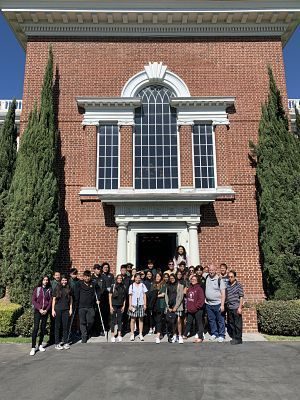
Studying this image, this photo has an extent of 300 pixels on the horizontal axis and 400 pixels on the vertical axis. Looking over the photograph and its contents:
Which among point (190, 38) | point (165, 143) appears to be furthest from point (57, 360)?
point (190, 38)

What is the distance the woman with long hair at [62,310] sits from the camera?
8156 mm

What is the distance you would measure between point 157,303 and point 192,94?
26.0ft

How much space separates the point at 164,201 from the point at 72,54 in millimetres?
6660

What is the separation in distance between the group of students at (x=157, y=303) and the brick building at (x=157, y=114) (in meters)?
2.83

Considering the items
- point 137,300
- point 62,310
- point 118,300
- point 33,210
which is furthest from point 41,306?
point 33,210

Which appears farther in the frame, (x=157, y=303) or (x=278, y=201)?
(x=278, y=201)

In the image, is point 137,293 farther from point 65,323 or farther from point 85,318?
point 65,323

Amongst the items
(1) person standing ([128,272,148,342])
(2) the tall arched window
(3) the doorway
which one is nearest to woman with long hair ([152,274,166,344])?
(1) person standing ([128,272,148,342])

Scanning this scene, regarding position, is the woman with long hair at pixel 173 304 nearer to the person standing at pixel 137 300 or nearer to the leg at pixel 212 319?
the person standing at pixel 137 300

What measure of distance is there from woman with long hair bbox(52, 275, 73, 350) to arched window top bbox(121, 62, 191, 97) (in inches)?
310

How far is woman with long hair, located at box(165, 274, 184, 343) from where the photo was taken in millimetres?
8656

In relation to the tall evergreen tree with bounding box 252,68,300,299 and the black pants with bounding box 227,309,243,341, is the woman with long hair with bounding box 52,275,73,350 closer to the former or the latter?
the black pants with bounding box 227,309,243,341

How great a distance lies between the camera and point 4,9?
13219 mm

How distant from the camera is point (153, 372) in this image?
610 centimetres
